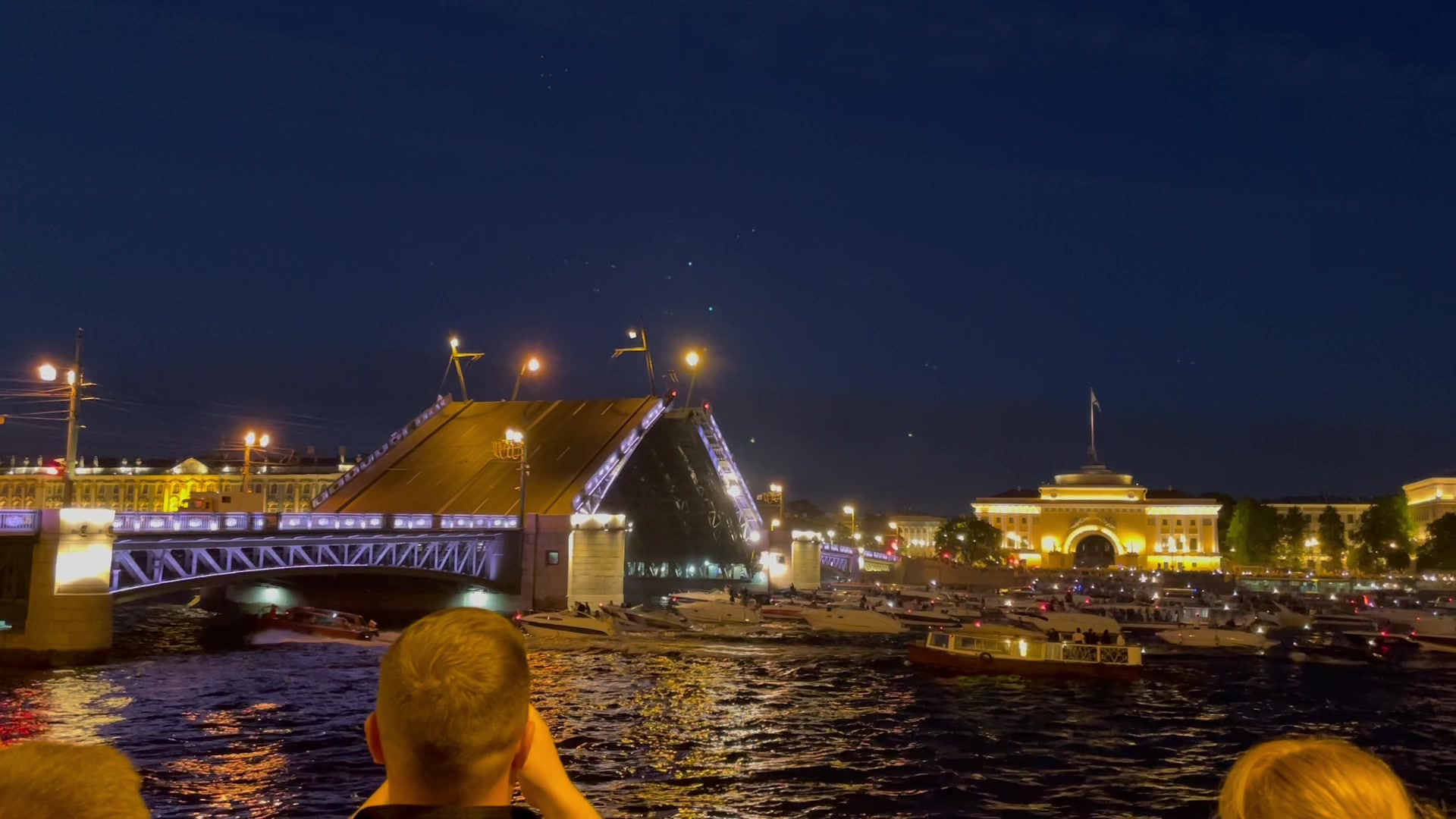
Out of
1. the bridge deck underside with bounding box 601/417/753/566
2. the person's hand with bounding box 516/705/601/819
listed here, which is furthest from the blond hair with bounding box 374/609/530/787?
the bridge deck underside with bounding box 601/417/753/566

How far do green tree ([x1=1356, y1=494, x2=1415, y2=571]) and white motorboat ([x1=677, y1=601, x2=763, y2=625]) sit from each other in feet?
361

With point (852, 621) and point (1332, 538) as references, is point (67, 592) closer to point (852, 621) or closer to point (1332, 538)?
point (852, 621)

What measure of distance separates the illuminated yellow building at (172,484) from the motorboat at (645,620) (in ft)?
280

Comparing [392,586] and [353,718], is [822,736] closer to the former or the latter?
[353,718]

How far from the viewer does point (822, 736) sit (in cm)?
3341

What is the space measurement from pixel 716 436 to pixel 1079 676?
4110cm

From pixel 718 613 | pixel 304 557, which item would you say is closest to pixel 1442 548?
pixel 718 613

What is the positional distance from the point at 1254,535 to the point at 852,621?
11992cm

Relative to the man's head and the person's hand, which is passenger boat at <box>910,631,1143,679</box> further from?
the man's head

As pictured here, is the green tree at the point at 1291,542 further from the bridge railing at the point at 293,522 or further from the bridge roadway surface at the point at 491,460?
the bridge railing at the point at 293,522

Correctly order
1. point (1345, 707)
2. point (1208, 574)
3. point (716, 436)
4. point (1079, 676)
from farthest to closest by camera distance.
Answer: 1. point (1208, 574)
2. point (716, 436)
3. point (1079, 676)
4. point (1345, 707)

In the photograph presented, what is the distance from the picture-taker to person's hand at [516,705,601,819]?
3.86 m

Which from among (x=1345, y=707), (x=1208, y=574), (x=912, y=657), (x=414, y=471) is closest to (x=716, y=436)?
(x=414, y=471)

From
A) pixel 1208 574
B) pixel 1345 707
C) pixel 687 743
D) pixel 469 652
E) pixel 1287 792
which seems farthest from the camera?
pixel 1208 574
